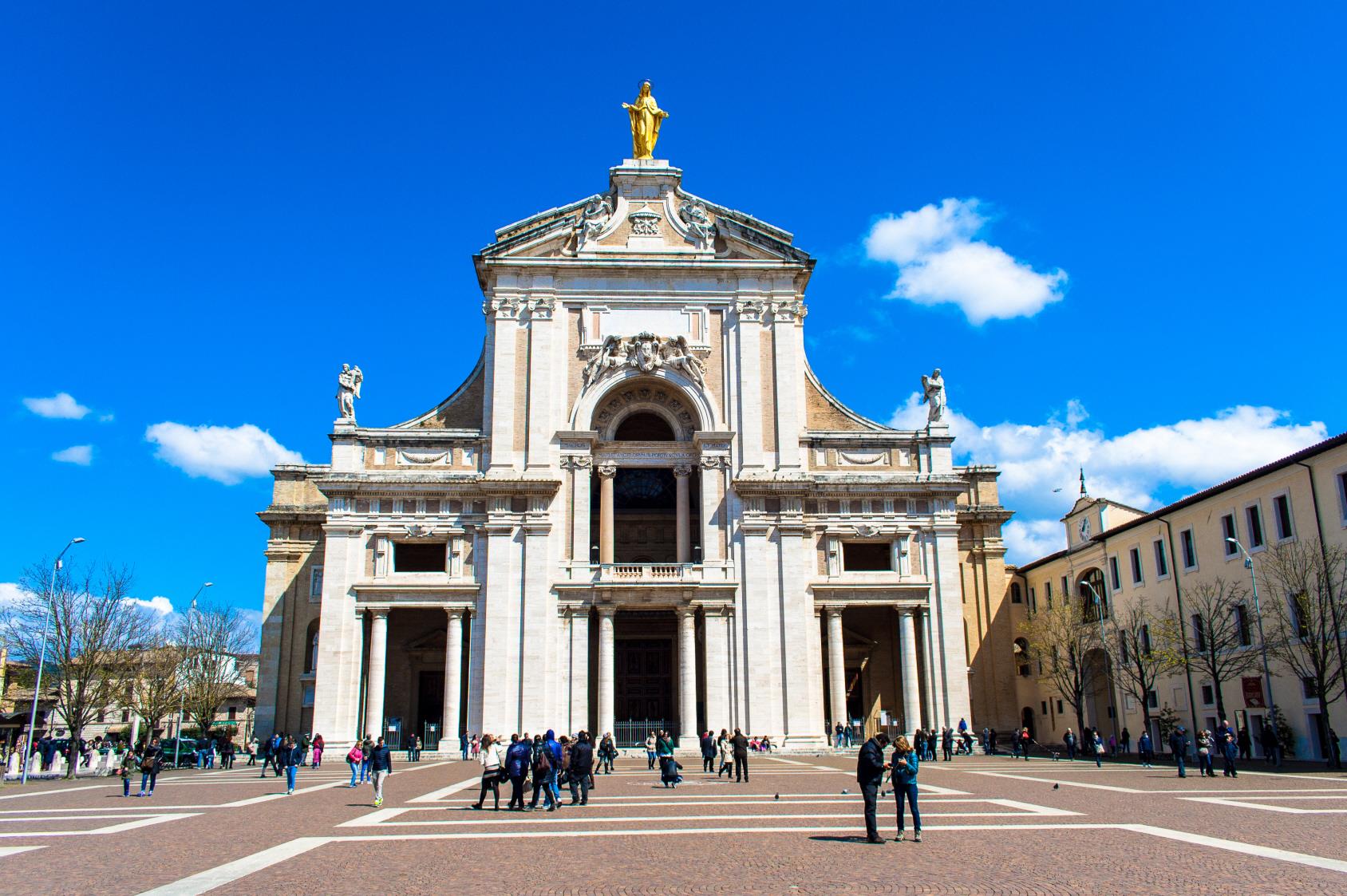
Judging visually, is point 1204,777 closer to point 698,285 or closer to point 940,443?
point 940,443

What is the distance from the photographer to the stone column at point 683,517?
45781 millimetres

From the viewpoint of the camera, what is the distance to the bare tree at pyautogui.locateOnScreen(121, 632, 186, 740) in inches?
1918

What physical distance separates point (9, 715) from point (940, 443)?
2495 inches

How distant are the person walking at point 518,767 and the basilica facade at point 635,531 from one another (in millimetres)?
22266

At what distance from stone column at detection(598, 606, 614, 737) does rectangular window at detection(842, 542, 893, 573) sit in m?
11.7

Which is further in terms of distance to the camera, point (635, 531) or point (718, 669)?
point (635, 531)

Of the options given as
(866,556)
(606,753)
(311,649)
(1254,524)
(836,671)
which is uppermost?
(866,556)

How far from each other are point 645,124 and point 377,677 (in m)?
28.9

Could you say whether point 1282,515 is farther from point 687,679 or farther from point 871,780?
point 871,780

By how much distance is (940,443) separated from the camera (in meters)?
47.7

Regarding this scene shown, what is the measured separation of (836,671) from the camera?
45.0 meters

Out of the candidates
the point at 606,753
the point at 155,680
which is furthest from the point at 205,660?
the point at 606,753

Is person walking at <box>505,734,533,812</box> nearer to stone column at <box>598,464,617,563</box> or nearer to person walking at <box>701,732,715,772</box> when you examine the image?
person walking at <box>701,732,715,772</box>

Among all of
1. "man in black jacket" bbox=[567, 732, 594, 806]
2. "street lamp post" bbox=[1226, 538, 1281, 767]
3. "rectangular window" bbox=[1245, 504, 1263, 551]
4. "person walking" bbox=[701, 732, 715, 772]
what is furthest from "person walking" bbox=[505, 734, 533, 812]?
"rectangular window" bbox=[1245, 504, 1263, 551]
